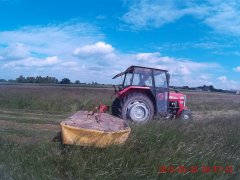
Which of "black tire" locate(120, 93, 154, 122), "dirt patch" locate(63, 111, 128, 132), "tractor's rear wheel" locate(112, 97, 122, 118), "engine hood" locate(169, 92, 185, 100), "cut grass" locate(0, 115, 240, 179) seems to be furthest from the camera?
"engine hood" locate(169, 92, 185, 100)

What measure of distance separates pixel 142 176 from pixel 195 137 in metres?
2.10

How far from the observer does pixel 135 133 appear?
22.7ft

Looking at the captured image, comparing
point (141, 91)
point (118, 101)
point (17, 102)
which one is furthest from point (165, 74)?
point (17, 102)

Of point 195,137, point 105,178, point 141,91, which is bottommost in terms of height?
point 105,178

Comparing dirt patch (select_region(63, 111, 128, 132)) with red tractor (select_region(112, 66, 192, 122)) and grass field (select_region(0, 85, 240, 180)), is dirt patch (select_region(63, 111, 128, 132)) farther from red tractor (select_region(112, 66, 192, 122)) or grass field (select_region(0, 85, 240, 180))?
red tractor (select_region(112, 66, 192, 122))

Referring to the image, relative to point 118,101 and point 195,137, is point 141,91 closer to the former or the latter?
point 118,101

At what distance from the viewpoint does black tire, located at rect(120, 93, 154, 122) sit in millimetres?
11578

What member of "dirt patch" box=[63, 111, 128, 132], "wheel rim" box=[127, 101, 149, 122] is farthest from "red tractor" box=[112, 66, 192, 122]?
"dirt patch" box=[63, 111, 128, 132]

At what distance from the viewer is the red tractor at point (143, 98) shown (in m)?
11.7

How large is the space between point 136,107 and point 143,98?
16.1 inches

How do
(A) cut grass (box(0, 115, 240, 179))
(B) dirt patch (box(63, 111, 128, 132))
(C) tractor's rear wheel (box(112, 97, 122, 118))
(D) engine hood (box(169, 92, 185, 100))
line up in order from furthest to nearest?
(D) engine hood (box(169, 92, 185, 100)) < (C) tractor's rear wheel (box(112, 97, 122, 118)) < (B) dirt patch (box(63, 111, 128, 132)) < (A) cut grass (box(0, 115, 240, 179))

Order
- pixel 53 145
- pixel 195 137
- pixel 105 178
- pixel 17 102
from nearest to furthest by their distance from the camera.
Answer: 1. pixel 105 178
2. pixel 53 145
3. pixel 195 137
4. pixel 17 102

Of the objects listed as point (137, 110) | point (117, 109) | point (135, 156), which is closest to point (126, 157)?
point (135, 156)

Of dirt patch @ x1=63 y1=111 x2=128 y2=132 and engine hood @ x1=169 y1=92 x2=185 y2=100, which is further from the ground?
engine hood @ x1=169 y1=92 x2=185 y2=100
